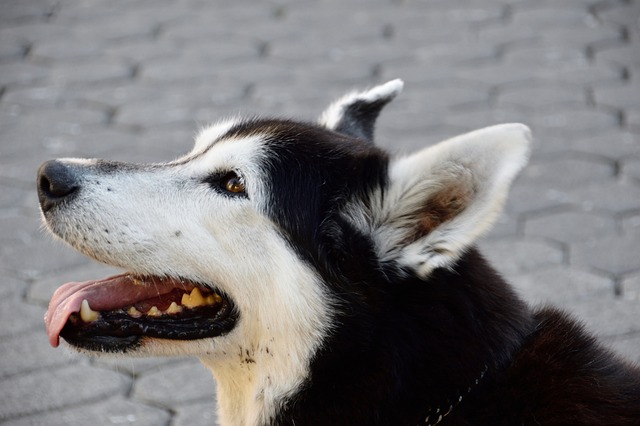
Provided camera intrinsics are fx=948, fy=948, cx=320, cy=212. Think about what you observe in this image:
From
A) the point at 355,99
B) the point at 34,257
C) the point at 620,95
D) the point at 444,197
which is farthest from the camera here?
the point at 620,95

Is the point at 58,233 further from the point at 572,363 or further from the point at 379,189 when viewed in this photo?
the point at 572,363

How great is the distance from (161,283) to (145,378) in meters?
1.46

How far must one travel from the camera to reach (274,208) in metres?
3.13

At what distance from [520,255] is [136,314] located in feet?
9.22

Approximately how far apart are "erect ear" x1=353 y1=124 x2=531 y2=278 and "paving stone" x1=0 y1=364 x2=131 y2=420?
1.98 metres

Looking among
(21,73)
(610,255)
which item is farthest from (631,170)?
(21,73)

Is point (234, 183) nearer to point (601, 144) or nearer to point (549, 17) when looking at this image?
point (601, 144)

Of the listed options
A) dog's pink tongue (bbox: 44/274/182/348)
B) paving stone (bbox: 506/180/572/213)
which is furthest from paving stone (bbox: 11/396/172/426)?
paving stone (bbox: 506/180/572/213)

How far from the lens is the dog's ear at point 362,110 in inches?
147

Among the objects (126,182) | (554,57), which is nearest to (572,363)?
(126,182)

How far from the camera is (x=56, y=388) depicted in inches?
176

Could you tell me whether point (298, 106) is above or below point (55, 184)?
below

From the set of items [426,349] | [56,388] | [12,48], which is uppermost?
[426,349]

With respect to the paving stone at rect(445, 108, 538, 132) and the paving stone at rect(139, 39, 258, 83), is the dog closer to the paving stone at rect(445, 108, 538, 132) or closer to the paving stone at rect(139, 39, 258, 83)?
the paving stone at rect(445, 108, 538, 132)
